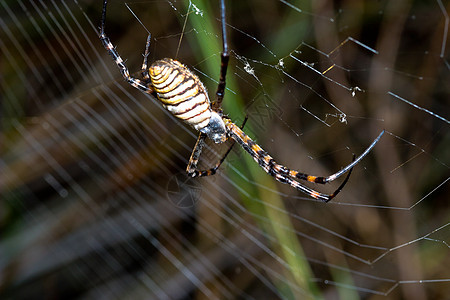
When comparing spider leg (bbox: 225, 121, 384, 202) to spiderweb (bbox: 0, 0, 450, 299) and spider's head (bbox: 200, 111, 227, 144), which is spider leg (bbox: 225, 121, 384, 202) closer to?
spider's head (bbox: 200, 111, 227, 144)

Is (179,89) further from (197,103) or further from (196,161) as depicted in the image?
(196,161)

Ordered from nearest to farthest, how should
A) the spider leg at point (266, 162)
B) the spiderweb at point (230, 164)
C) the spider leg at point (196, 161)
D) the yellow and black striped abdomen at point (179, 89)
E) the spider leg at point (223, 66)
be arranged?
the spider leg at point (223, 66)
the yellow and black striped abdomen at point (179, 89)
the spider leg at point (266, 162)
the spider leg at point (196, 161)
the spiderweb at point (230, 164)

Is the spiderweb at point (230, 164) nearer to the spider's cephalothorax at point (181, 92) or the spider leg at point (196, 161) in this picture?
the spider leg at point (196, 161)

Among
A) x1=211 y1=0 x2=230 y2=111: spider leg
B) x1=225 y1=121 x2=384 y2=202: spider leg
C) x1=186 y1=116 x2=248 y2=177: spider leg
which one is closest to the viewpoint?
x1=211 y1=0 x2=230 y2=111: spider leg

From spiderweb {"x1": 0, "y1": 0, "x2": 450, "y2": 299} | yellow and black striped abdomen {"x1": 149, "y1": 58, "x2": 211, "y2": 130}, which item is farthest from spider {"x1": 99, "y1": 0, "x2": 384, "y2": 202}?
spiderweb {"x1": 0, "y1": 0, "x2": 450, "y2": 299}

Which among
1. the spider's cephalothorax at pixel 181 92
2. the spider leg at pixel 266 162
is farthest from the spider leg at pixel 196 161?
the spider's cephalothorax at pixel 181 92

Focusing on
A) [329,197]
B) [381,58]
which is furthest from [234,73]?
[381,58]

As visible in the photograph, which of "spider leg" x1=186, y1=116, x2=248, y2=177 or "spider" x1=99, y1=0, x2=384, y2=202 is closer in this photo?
"spider" x1=99, y1=0, x2=384, y2=202

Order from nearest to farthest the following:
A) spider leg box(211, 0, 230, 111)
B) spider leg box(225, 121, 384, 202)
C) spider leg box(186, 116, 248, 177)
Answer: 1. spider leg box(211, 0, 230, 111)
2. spider leg box(225, 121, 384, 202)
3. spider leg box(186, 116, 248, 177)

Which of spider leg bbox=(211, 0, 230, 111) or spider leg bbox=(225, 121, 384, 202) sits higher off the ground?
spider leg bbox=(211, 0, 230, 111)
